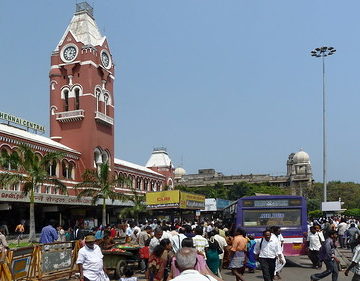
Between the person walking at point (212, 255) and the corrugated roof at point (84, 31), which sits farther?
the corrugated roof at point (84, 31)

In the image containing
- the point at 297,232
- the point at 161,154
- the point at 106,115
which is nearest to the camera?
the point at 297,232

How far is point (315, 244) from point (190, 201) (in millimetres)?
24334

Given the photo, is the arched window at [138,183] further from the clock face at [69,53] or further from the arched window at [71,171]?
the clock face at [69,53]

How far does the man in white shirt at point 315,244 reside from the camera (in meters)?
15.7

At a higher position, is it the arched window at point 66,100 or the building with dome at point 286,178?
the arched window at point 66,100

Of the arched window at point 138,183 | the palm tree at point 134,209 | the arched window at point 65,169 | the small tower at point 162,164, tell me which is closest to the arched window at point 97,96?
the arched window at point 65,169

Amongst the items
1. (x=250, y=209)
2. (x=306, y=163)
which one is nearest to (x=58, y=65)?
(x=250, y=209)

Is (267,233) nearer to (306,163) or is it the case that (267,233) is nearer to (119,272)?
(119,272)

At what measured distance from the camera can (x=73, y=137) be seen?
45.6m

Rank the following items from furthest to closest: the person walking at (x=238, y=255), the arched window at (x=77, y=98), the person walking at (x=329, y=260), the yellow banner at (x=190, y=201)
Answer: the arched window at (x=77, y=98) < the yellow banner at (x=190, y=201) < the person walking at (x=329, y=260) < the person walking at (x=238, y=255)

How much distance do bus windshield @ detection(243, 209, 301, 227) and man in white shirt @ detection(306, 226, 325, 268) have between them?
2.50ft

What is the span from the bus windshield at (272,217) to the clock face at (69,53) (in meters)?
34.0

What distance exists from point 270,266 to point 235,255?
83cm

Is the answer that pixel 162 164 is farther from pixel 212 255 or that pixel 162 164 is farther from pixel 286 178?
pixel 212 255
